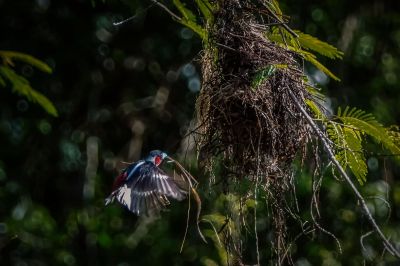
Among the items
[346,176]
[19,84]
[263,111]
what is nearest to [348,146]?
[263,111]

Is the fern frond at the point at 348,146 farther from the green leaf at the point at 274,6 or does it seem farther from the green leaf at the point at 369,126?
the green leaf at the point at 274,6

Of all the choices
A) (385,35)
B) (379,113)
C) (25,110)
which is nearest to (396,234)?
(379,113)

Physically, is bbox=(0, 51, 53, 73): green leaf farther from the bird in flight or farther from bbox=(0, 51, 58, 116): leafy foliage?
the bird in flight

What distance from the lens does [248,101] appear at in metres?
2.31

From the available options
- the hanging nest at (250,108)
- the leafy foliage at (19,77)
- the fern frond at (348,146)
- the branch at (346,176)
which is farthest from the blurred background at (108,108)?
the leafy foliage at (19,77)

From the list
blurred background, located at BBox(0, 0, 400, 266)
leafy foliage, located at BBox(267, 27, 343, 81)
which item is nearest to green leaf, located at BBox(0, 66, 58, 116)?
leafy foliage, located at BBox(267, 27, 343, 81)

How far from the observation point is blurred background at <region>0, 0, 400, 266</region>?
17.5 ft

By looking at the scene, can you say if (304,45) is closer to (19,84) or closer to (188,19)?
(188,19)

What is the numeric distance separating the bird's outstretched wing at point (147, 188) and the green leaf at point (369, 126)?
22.3 inches

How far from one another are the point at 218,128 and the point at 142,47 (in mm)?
3295

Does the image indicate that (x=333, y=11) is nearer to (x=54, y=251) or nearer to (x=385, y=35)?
(x=385, y=35)

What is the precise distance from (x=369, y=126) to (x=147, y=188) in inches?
29.6

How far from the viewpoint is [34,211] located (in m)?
5.45

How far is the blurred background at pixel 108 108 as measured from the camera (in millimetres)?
5336
